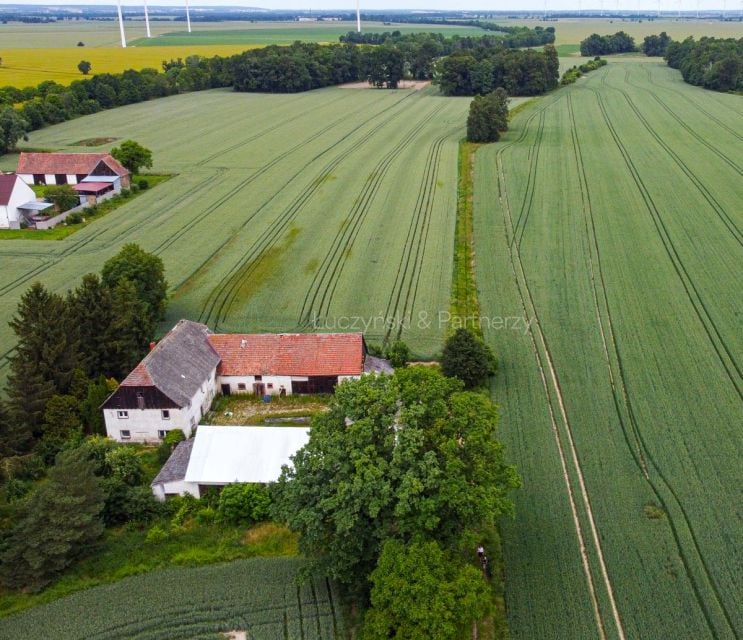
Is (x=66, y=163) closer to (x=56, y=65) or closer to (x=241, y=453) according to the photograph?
(x=241, y=453)

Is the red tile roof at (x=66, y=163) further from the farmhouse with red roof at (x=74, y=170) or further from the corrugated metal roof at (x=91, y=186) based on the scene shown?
the corrugated metal roof at (x=91, y=186)

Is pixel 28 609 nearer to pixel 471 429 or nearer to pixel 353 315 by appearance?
pixel 471 429

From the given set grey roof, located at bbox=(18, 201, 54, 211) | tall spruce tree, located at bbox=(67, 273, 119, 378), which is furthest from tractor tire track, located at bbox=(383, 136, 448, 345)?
grey roof, located at bbox=(18, 201, 54, 211)

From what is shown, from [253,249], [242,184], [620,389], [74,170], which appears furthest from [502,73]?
[620,389]

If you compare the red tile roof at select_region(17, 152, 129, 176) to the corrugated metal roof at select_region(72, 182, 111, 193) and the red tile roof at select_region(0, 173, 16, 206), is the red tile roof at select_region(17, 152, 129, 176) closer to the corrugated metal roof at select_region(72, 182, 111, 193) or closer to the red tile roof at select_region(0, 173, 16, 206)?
the corrugated metal roof at select_region(72, 182, 111, 193)

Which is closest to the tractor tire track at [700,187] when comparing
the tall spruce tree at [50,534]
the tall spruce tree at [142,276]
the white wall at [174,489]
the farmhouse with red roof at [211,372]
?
the farmhouse with red roof at [211,372]

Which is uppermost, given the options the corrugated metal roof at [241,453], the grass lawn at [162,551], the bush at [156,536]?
the corrugated metal roof at [241,453]
